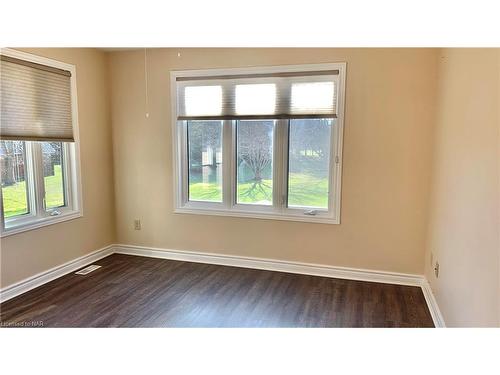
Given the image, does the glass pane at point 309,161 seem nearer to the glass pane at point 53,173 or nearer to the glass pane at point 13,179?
the glass pane at point 53,173

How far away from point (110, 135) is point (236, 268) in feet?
7.28

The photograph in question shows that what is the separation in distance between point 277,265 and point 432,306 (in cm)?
149

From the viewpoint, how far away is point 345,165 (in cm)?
319

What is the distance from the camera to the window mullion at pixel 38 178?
303 cm

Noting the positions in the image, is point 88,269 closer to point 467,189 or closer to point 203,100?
point 203,100

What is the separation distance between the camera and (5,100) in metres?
2.69

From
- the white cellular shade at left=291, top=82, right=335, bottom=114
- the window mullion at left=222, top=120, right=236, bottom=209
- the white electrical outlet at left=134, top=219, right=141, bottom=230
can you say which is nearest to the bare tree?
the window mullion at left=222, top=120, right=236, bottom=209

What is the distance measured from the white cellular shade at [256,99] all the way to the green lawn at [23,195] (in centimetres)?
202

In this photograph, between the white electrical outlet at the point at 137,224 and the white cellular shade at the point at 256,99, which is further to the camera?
the white electrical outlet at the point at 137,224

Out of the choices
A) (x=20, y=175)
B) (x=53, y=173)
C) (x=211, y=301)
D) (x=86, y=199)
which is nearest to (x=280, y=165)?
(x=211, y=301)

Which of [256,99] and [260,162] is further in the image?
[260,162]

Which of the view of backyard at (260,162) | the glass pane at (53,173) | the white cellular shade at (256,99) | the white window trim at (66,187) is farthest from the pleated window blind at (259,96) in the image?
the glass pane at (53,173)
